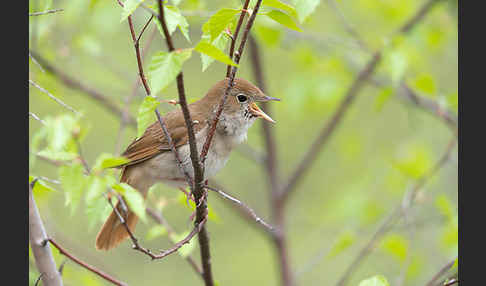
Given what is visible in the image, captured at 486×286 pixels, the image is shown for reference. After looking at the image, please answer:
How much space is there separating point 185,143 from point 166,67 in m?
1.96

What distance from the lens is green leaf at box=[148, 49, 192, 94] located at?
1.88 m

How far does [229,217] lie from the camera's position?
9414mm

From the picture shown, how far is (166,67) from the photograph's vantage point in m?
1.90

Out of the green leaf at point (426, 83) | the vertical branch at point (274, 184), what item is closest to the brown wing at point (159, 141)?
the vertical branch at point (274, 184)

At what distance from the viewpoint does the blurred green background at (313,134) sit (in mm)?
4684

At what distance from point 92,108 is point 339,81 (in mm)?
4709

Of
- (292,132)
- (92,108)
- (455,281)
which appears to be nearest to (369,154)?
(292,132)

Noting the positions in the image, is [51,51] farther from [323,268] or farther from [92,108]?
[323,268]

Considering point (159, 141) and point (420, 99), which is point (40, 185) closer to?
point (159, 141)

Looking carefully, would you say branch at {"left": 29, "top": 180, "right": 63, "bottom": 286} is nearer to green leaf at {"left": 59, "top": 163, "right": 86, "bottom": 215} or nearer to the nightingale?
green leaf at {"left": 59, "top": 163, "right": 86, "bottom": 215}

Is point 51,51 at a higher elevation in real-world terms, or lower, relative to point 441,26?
lower

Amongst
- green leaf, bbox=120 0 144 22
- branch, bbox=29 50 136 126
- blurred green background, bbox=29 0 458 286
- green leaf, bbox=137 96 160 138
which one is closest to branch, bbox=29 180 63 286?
blurred green background, bbox=29 0 458 286

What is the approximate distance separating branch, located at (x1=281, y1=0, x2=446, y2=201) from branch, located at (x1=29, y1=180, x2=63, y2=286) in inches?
130

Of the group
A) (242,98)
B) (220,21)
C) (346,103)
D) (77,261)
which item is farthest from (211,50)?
(346,103)
